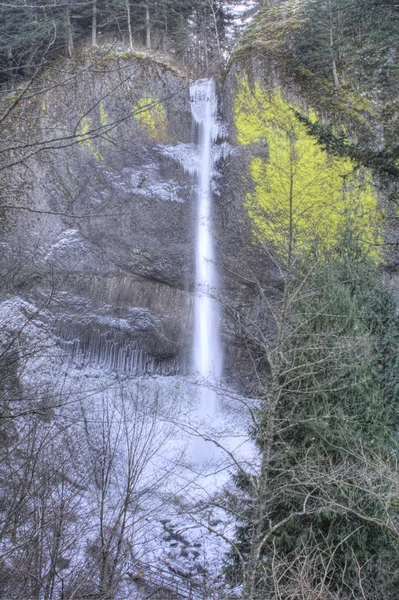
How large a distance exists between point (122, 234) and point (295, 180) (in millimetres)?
6445

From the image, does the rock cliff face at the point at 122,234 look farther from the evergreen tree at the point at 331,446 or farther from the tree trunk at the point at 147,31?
the evergreen tree at the point at 331,446

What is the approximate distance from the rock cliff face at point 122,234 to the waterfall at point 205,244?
0.35 m

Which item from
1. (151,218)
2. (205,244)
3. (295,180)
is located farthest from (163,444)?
(295,180)

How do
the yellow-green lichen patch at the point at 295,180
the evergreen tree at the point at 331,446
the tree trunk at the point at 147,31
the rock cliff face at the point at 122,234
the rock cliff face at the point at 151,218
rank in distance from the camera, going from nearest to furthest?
the evergreen tree at the point at 331,446 < the yellow-green lichen patch at the point at 295,180 < the rock cliff face at the point at 151,218 < the rock cliff face at the point at 122,234 < the tree trunk at the point at 147,31

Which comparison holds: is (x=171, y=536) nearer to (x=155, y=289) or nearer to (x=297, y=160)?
(x=155, y=289)

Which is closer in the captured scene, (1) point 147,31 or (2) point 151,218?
(2) point 151,218

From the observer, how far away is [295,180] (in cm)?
1574

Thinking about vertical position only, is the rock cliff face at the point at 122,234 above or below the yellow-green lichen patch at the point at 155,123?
below

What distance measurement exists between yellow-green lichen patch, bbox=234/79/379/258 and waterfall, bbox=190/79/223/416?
1.24 m

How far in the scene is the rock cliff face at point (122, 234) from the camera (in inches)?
676

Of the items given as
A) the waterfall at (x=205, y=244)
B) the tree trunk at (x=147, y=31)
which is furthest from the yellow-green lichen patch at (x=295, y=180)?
the tree trunk at (x=147, y=31)

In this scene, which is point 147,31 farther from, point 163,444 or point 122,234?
point 163,444

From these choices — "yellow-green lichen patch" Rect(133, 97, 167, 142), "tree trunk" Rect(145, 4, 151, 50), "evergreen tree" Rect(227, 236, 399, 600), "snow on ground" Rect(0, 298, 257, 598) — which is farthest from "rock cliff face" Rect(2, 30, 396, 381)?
"evergreen tree" Rect(227, 236, 399, 600)

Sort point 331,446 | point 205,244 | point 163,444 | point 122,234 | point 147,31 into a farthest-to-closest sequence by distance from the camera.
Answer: point 147,31 < point 205,244 < point 122,234 < point 163,444 < point 331,446
